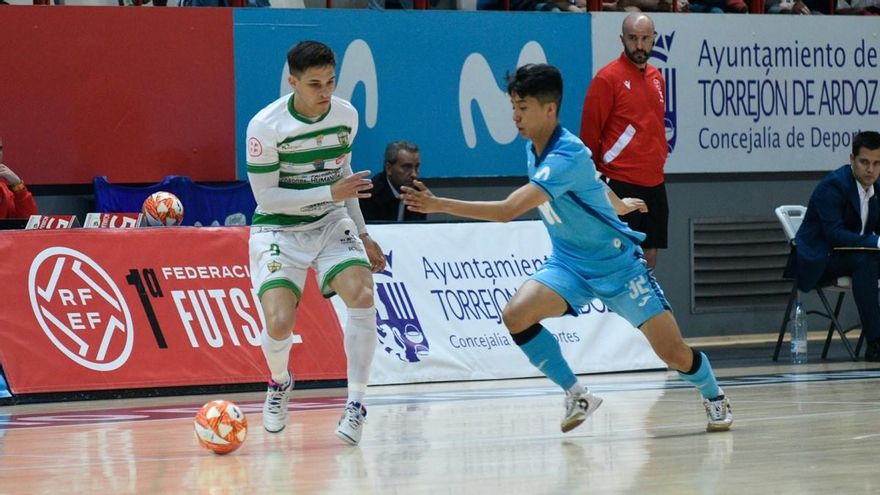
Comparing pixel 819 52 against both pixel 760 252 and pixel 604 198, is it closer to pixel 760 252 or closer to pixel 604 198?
pixel 760 252

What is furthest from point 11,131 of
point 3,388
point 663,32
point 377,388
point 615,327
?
point 663,32

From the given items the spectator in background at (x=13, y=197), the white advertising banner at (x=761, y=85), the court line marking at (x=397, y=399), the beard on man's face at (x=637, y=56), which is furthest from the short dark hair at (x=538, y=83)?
the white advertising banner at (x=761, y=85)

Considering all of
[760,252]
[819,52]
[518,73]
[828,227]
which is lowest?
[760,252]

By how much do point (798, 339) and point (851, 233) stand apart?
1.00 m

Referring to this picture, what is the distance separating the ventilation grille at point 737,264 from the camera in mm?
14648

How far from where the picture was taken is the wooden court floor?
550cm

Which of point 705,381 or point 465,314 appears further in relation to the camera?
point 465,314

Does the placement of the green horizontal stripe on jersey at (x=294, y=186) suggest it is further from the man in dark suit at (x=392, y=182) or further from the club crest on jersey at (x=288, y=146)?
the man in dark suit at (x=392, y=182)

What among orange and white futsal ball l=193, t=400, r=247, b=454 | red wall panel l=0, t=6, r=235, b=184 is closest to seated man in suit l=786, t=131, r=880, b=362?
red wall panel l=0, t=6, r=235, b=184

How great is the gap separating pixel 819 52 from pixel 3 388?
348 inches

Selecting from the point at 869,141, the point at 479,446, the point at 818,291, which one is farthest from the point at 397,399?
the point at 869,141

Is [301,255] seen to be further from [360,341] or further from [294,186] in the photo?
[360,341]

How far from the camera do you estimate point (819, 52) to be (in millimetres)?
14820

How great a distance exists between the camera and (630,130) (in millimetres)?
11539
